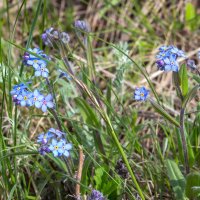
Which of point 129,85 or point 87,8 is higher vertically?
point 87,8

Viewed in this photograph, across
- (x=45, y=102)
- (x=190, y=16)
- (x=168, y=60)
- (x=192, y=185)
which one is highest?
(x=190, y=16)

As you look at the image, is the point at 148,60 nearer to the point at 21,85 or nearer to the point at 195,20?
the point at 195,20

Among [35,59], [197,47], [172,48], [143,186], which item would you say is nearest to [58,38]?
[35,59]

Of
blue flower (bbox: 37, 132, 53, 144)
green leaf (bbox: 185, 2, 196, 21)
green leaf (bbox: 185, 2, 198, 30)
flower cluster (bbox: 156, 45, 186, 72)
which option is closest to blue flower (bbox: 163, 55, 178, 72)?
flower cluster (bbox: 156, 45, 186, 72)

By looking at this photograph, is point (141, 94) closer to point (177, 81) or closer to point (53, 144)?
point (177, 81)

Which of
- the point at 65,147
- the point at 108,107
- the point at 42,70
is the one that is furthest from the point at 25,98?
the point at 108,107
